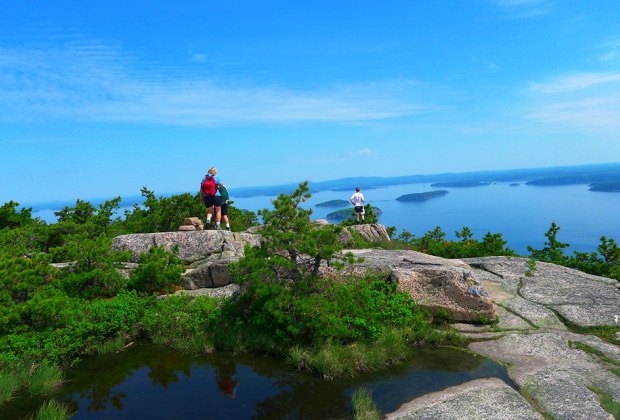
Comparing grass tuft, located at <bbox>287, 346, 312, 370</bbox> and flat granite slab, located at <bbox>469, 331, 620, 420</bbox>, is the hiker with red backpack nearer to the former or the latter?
grass tuft, located at <bbox>287, 346, 312, 370</bbox>

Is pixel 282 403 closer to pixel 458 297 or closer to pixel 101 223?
pixel 458 297

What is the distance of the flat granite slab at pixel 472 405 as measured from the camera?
642 cm

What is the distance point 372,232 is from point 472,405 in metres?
16.3

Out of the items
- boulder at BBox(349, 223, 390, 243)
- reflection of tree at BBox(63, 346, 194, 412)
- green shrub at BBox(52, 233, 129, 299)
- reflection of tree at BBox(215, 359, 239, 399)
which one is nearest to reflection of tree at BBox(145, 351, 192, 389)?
reflection of tree at BBox(63, 346, 194, 412)

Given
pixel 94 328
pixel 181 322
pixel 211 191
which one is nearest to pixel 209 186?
pixel 211 191

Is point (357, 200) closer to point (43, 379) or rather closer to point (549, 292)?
point (549, 292)

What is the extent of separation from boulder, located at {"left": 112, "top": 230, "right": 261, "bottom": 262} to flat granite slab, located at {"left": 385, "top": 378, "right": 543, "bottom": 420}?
9354mm

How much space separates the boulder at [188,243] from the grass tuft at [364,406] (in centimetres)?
859

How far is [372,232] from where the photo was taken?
22938 mm

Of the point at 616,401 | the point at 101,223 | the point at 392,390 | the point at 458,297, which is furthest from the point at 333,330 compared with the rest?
the point at 101,223

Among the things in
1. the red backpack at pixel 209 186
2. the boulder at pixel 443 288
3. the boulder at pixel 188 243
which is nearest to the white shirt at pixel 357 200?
the red backpack at pixel 209 186

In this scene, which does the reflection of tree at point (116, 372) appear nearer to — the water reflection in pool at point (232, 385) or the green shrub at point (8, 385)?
the water reflection in pool at point (232, 385)

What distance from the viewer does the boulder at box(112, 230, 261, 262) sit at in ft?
49.5

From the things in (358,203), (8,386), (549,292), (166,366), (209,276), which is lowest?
(166,366)
